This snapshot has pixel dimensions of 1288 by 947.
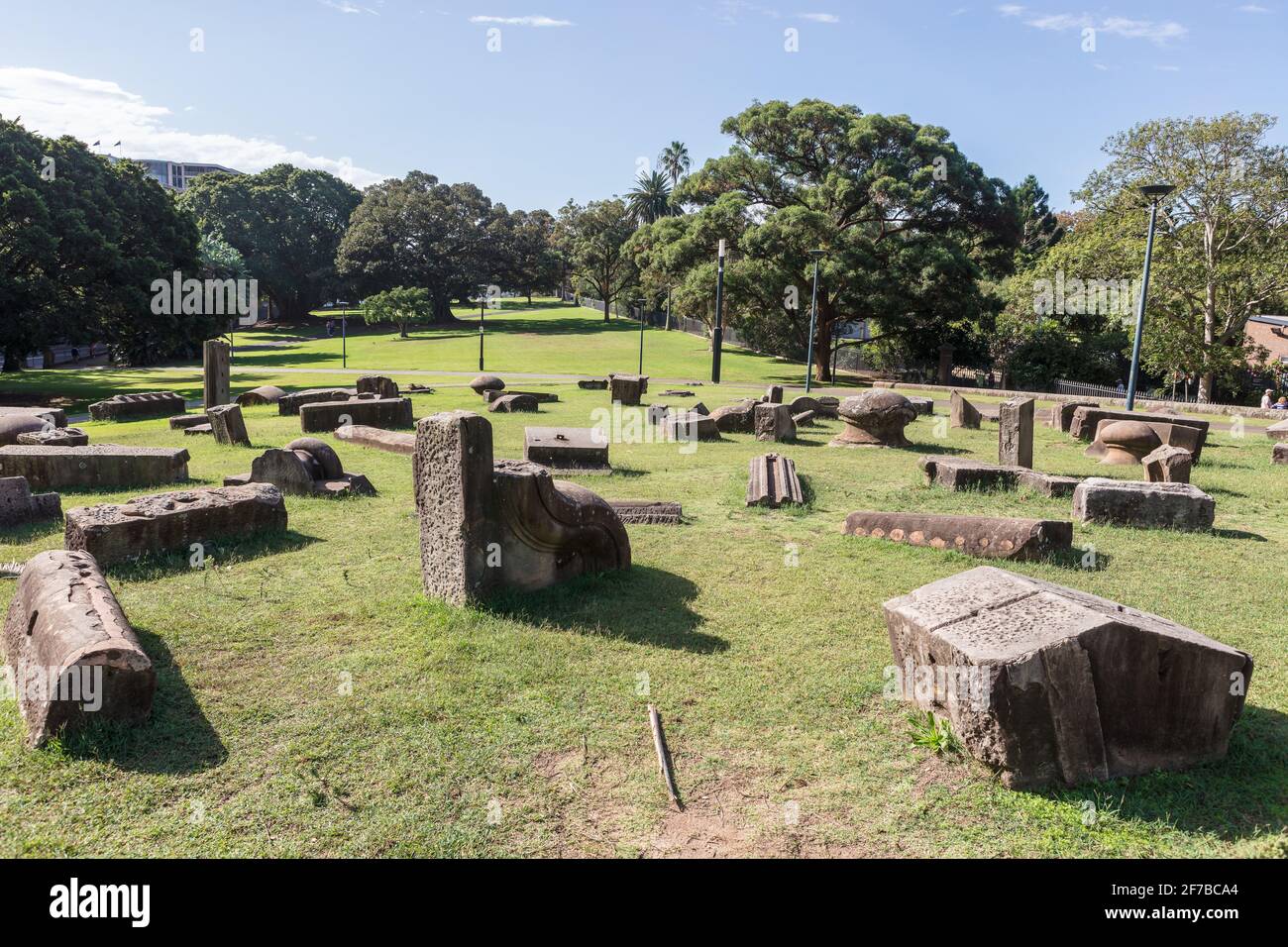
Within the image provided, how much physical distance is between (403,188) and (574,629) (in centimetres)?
6510

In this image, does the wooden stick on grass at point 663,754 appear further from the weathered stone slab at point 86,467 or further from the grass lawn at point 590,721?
the weathered stone slab at point 86,467

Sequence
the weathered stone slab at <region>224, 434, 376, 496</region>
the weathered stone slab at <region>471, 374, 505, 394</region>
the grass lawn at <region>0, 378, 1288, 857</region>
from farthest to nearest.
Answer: the weathered stone slab at <region>471, 374, 505, 394</region>, the weathered stone slab at <region>224, 434, 376, 496</region>, the grass lawn at <region>0, 378, 1288, 857</region>

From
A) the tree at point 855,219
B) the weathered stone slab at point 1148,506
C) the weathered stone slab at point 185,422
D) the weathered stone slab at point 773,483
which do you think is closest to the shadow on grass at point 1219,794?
the weathered stone slab at point 1148,506

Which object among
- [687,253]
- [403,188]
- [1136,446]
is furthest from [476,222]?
[1136,446]

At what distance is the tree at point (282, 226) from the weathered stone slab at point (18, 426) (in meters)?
51.9

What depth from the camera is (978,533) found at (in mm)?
8742

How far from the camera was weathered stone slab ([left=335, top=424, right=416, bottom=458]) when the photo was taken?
50.6 ft

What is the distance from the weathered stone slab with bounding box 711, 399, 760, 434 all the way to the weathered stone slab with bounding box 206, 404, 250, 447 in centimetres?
935

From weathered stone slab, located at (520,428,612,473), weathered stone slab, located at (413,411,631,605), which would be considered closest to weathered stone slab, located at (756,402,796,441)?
weathered stone slab, located at (520,428,612,473)

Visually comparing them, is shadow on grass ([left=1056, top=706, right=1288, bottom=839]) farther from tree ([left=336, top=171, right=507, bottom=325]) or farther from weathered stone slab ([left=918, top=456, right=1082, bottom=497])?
tree ([left=336, top=171, right=507, bottom=325])

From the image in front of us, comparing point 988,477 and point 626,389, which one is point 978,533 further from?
point 626,389

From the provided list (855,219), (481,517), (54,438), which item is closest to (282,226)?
(855,219)

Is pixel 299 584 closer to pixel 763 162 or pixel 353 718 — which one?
pixel 353 718

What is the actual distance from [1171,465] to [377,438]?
510 inches
